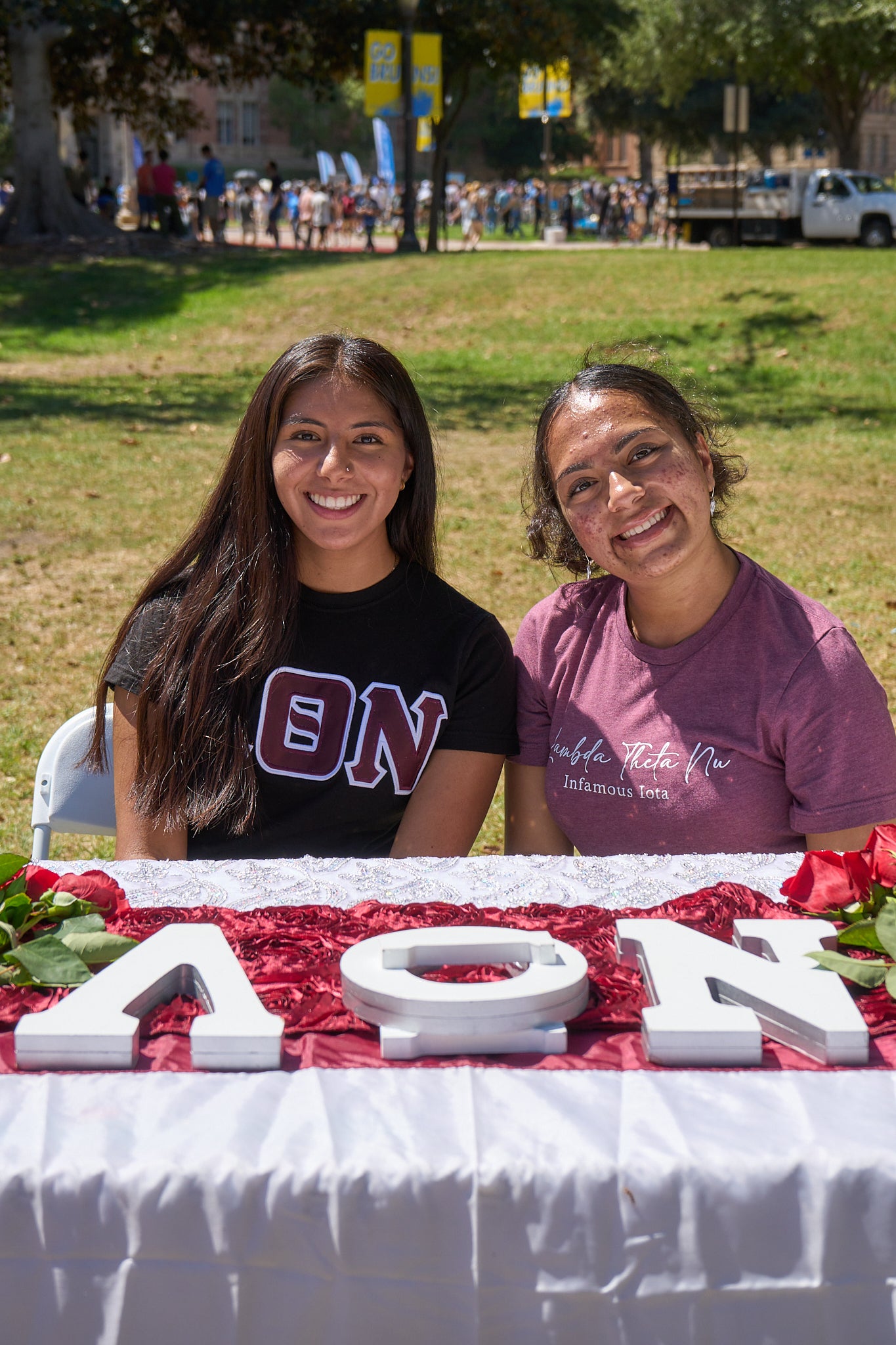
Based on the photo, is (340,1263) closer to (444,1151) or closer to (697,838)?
(444,1151)

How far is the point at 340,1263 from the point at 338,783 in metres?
1.30

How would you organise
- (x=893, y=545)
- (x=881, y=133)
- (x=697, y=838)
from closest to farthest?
(x=697, y=838), (x=893, y=545), (x=881, y=133)

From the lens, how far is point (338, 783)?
7.84ft

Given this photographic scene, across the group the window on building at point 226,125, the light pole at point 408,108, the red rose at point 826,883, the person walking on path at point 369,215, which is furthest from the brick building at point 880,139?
the red rose at point 826,883

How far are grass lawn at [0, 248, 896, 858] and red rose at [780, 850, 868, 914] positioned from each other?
1758mm

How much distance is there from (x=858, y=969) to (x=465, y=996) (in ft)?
1.42

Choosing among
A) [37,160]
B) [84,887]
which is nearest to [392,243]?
[37,160]

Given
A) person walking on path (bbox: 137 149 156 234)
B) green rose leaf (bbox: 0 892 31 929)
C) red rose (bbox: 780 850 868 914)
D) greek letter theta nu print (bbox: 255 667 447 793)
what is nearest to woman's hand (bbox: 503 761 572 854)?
greek letter theta nu print (bbox: 255 667 447 793)

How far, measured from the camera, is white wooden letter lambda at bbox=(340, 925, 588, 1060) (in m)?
1.31

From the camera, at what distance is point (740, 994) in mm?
1380

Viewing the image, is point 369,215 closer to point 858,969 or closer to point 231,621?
point 231,621

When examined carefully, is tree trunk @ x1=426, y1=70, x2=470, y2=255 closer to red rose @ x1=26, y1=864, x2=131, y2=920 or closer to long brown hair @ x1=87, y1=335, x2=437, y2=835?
long brown hair @ x1=87, y1=335, x2=437, y2=835

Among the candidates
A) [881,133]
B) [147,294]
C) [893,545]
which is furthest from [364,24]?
[881,133]

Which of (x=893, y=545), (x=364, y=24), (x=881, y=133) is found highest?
(x=881, y=133)
